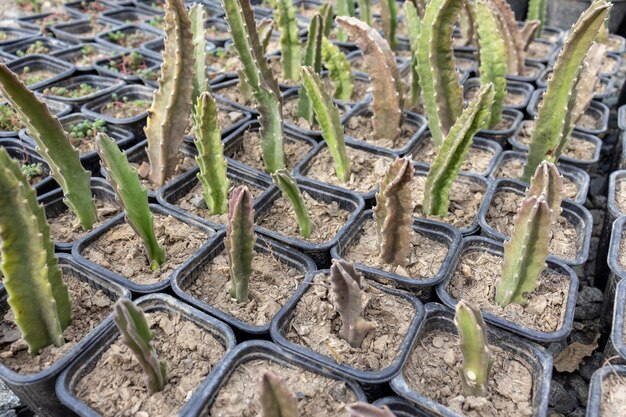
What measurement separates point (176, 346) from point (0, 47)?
2945 millimetres

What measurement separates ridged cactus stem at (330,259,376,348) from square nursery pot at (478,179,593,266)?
65 centimetres

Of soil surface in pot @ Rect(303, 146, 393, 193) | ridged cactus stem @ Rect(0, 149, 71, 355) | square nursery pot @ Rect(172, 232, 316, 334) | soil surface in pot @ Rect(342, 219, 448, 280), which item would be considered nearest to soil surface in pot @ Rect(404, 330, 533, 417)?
soil surface in pot @ Rect(342, 219, 448, 280)

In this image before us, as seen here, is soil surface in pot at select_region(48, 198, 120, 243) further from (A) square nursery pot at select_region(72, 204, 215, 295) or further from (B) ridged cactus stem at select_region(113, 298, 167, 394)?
(B) ridged cactus stem at select_region(113, 298, 167, 394)

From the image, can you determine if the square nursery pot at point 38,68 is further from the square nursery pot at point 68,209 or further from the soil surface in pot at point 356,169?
the soil surface in pot at point 356,169

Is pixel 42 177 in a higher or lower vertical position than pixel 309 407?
higher

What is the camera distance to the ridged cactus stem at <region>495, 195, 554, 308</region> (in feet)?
4.87

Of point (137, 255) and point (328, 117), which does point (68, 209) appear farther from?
point (328, 117)

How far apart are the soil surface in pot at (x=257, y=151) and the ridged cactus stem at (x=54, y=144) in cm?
72

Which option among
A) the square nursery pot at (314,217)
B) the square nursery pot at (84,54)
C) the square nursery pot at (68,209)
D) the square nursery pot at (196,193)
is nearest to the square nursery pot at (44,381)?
the square nursery pot at (68,209)

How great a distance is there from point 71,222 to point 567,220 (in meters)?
1.90

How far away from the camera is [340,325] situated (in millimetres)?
1632

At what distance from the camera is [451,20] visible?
2.06 metres

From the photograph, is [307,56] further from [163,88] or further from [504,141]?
[504,141]

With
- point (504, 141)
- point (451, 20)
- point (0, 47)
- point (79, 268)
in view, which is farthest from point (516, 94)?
point (0, 47)
